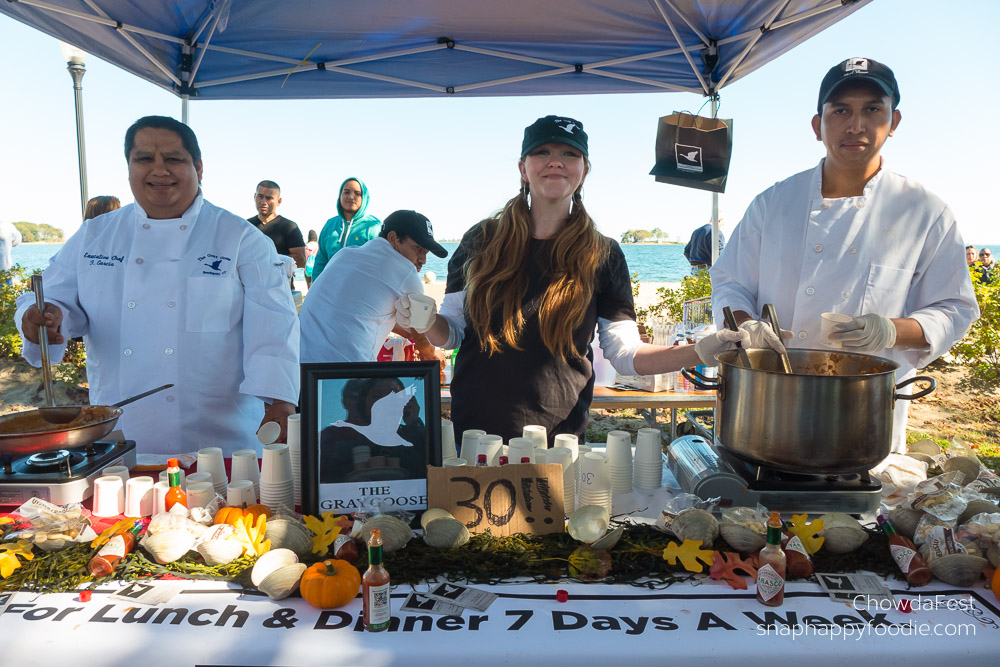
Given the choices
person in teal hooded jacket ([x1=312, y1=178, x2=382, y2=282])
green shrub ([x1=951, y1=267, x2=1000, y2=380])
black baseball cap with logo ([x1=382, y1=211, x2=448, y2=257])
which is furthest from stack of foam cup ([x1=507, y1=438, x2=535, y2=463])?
green shrub ([x1=951, y1=267, x2=1000, y2=380])

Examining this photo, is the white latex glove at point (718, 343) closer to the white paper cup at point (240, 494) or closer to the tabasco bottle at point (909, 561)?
the tabasco bottle at point (909, 561)

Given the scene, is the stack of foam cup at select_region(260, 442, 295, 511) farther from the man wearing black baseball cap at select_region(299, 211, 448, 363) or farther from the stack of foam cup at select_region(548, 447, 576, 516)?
the man wearing black baseball cap at select_region(299, 211, 448, 363)

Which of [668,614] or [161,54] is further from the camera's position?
[161,54]

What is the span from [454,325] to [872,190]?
1.50 m

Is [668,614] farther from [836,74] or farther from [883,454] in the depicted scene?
[836,74]

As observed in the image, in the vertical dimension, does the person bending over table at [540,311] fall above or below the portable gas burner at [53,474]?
above

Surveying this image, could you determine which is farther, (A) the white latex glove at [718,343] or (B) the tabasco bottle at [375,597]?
(A) the white latex glove at [718,343]

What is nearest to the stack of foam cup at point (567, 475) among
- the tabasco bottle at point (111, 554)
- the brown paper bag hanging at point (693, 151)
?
the tabasco bottle at point (111, 554)

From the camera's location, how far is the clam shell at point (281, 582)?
1146 mm

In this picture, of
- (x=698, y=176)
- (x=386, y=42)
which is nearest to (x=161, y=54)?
(x=386, y=42)

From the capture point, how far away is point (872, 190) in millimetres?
2160

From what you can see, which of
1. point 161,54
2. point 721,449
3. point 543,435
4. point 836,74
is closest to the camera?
point 721,449

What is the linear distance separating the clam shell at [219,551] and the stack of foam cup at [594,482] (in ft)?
2.52

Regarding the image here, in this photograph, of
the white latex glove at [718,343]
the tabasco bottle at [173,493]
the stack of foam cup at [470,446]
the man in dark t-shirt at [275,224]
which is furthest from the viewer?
the man in dark t-shirt at [275,224]
